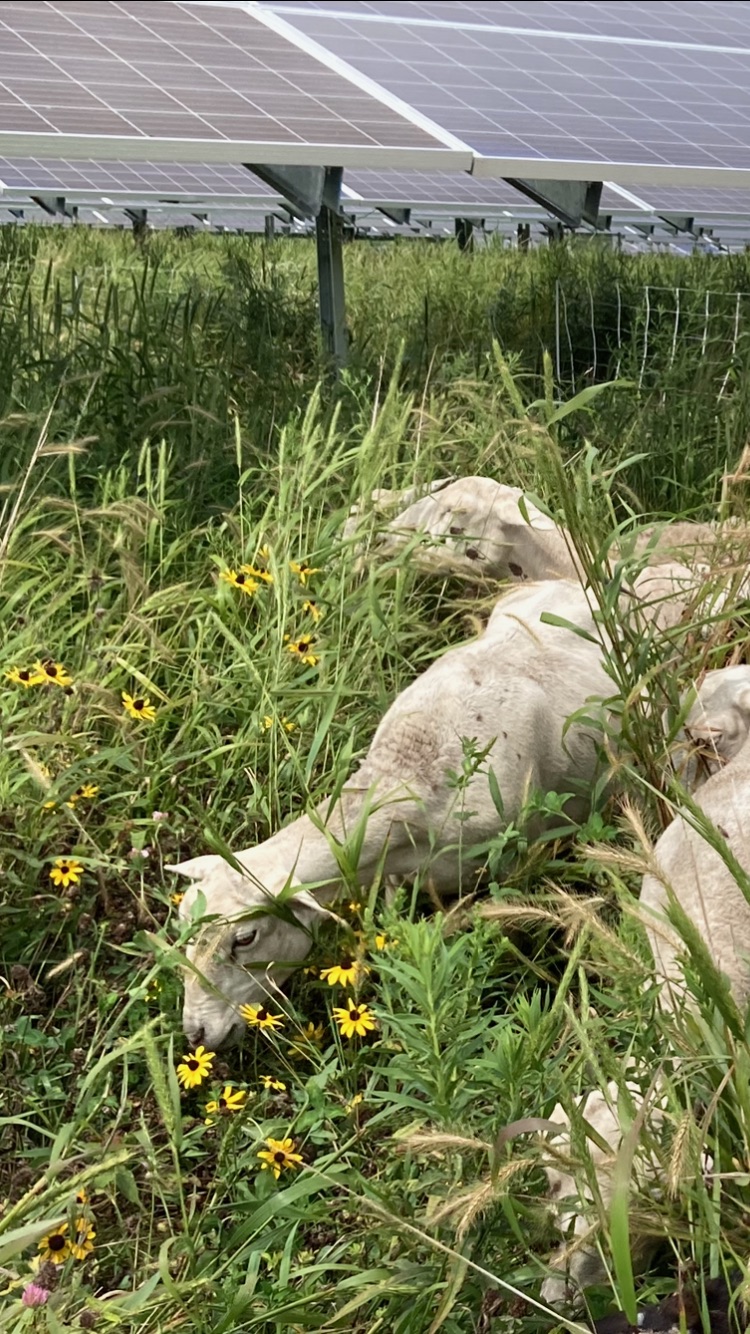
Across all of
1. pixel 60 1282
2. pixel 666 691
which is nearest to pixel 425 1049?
pixel 60 1282

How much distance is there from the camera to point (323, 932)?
8.54 ft

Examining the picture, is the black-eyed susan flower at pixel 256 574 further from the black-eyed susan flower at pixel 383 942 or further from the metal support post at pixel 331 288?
the metal support post at pixel 331 288

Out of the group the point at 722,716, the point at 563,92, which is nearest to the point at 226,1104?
the point at 722,716

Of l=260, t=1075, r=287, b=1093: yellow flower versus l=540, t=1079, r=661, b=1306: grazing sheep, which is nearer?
l=540, t=1079, r=661, b=1306: grazing sheep

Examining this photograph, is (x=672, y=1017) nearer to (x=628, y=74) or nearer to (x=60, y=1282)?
(x=60, y=1282)

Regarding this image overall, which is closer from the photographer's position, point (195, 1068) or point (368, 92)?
point (195, 1068)

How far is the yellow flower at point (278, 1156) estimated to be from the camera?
210 cm

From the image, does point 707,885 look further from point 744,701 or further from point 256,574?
point 256,574

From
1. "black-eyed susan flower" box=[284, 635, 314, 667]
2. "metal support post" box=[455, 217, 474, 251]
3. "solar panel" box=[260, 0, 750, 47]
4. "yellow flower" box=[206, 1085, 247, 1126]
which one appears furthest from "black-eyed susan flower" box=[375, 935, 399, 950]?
"metal support post" box=[455, 217, 474, 251]

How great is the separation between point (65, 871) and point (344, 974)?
672mm

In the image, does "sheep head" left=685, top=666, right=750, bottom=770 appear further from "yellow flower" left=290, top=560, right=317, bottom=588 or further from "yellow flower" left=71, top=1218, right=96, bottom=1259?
"yellow flower" left=71, top=1218, right=96, bottom=1259

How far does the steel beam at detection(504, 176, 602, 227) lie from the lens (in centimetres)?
695

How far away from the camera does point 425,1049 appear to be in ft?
6.08

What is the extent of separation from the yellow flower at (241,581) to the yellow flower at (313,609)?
13 cm
